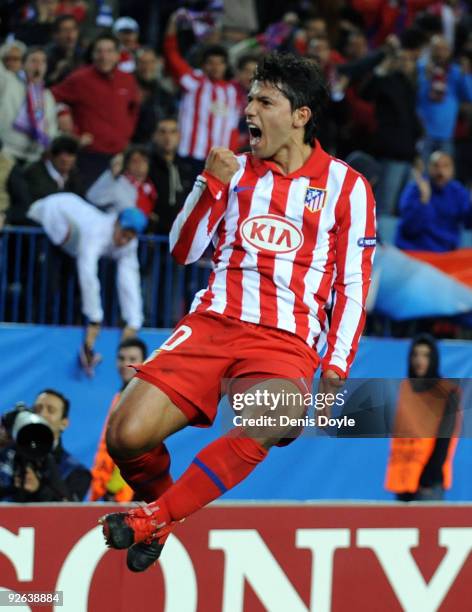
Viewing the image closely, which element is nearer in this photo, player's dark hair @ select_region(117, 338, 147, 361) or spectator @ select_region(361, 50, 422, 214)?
player's dark hair @ select_region(117, 338, 147, 361)

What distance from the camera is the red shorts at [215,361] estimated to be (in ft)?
19.1

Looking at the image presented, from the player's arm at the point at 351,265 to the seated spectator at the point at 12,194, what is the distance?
5.13m

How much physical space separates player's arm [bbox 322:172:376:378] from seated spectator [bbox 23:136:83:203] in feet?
17.4

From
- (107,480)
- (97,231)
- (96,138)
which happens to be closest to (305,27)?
(96,138)

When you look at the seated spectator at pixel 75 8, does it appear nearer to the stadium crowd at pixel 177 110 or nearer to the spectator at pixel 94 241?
the stadium crowd at pixel 177 110

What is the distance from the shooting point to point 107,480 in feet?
29.4

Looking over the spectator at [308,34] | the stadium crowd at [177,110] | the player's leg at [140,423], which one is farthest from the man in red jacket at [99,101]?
the player's leg at [140,423]

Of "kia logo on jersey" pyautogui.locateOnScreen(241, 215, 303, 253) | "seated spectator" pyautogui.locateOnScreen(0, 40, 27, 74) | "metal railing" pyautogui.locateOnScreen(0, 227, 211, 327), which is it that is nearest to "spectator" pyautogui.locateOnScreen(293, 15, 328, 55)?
"seated spectator" pyautogui.locateOnScreen(0, 40, 27, 74)

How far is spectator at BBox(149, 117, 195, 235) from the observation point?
11.5 metres

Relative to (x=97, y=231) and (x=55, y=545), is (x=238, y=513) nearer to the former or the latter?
(x=55, y=545)

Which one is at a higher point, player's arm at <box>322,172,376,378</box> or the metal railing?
player's arm at <box>322,172,376,378</box>

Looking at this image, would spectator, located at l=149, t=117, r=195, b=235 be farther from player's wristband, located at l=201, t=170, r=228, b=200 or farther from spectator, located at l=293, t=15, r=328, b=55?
player's wristband, located at l=201, t=170, r=228, b=200

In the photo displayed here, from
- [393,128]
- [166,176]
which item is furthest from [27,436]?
[393,128]

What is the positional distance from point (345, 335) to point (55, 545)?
168 cm
